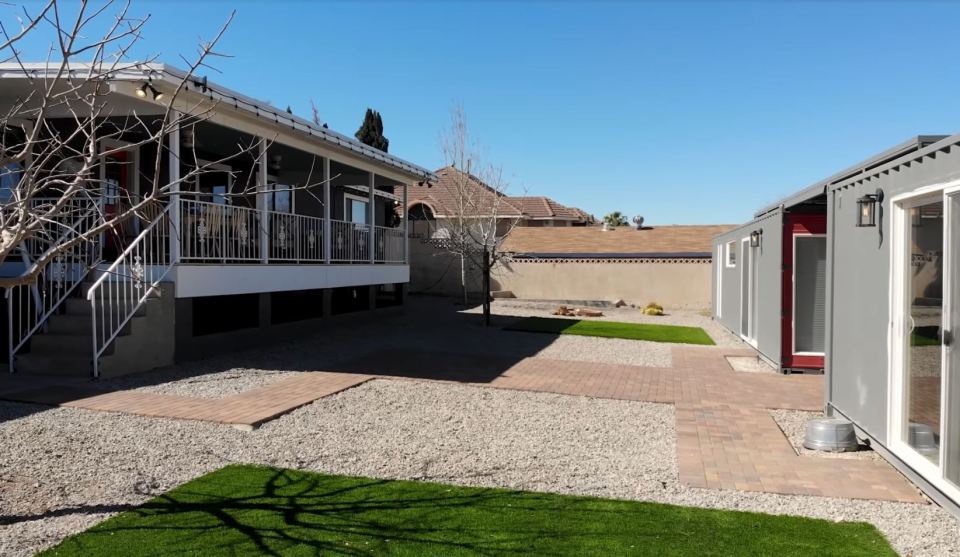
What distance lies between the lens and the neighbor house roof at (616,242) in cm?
2625

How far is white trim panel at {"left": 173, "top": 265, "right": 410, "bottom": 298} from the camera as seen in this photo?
983 cm

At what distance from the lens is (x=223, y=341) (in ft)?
36.6

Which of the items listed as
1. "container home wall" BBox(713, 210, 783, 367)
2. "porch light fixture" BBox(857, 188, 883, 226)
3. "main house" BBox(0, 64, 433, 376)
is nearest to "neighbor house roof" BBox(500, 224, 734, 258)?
"container home wall" BBox(713, 210, 783, 367)

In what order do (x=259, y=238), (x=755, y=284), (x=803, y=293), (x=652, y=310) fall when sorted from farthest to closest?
(x=652, y=310), (x=755, y=284), (x=259, y=238), (x=803, y=293)

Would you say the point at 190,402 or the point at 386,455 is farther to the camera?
the point at 190,402

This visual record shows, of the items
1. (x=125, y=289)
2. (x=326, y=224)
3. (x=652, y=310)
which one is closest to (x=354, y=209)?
Answer: (x=326, y=224)

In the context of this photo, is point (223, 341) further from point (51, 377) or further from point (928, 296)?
point (928, 296)

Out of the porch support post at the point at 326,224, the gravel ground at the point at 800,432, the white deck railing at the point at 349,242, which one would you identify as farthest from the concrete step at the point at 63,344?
the gravel ground at the point at 800,432

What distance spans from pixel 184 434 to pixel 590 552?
397 cm

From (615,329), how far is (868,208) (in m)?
11.6

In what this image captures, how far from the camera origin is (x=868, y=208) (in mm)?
6258

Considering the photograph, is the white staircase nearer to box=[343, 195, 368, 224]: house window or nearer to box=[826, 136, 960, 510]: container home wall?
box=[826, 136, 960, 510]: container home wall

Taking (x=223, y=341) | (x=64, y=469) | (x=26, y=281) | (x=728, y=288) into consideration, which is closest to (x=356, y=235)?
(x=223, y=341)

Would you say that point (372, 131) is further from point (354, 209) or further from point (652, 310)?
point (652, 310)
